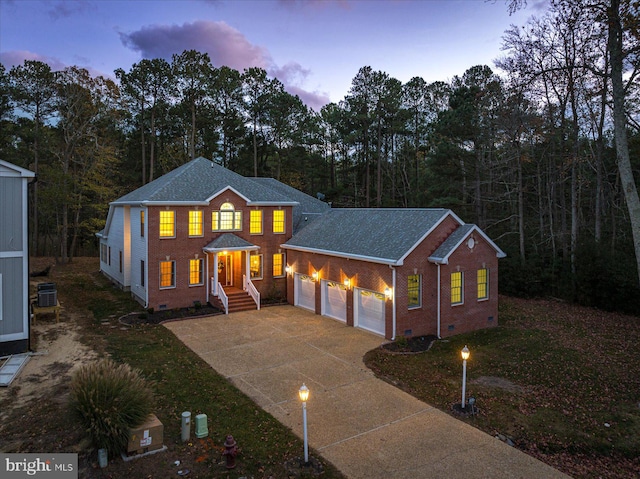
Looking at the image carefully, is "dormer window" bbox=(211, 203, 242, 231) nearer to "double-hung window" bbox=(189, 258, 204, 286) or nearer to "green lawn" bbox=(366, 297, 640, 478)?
"double-hung window" bbox=(189, 258, 204, 286)

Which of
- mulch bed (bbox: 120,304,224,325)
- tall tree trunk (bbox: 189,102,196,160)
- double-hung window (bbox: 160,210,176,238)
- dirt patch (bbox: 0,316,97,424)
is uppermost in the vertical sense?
tall tree trunk (bbox: 189,102,196,160)

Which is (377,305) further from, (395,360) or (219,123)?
(219,123)

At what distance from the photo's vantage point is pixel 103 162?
3494cm

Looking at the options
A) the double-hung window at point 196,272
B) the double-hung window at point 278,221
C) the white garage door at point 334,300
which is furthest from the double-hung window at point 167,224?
the white garage door at point 334,300

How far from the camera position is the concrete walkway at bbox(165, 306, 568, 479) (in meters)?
7.89

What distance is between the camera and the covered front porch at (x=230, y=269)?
21172 mm

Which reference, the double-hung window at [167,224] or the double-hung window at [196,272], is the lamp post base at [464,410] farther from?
the double-hung window at [167,224]

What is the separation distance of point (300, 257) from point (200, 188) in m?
6.70

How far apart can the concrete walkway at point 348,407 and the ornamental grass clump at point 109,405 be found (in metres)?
3.35

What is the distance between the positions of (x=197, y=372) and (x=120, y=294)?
13717 mm

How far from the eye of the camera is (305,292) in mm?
21672

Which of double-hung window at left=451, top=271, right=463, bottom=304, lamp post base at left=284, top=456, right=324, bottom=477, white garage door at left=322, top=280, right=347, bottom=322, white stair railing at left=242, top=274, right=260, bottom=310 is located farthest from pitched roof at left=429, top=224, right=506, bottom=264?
lamp post base at left=284, top=456, right=324, bottom=477

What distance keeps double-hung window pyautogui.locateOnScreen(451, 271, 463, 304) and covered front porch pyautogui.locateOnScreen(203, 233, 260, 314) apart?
975 cm

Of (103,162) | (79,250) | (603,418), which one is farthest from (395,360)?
(79,250)
